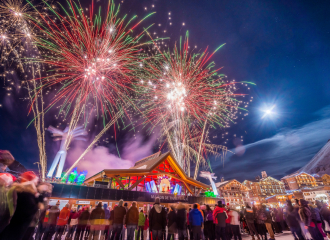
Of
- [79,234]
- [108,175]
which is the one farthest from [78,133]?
[79,234]

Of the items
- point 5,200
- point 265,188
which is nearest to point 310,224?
point 5,200

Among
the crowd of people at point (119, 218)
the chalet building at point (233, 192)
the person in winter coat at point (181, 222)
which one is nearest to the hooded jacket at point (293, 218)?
the crowd of people at point (119, 218)

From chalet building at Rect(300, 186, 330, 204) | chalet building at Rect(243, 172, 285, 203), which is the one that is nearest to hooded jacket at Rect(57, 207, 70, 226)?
chalet building at Rect(300, 186, 330, 204)

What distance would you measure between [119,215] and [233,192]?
2217 inches

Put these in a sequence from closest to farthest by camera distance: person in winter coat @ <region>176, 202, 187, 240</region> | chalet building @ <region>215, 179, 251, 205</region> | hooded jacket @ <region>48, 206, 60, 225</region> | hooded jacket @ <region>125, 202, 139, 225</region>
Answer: person in winter coat @ <region>176, 202, 187, 240</region>
hooded jacket @ <region>125, 202, 139, 225</region>
hooded jacket @ <region>48, 206, 60, 225</region>
chalet building @ <region>215, 179, 251, 205</region>

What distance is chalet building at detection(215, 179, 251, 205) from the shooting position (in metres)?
51.2

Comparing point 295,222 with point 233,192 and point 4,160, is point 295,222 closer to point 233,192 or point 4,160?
point 4,160

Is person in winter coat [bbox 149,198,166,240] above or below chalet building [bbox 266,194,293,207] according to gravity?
below

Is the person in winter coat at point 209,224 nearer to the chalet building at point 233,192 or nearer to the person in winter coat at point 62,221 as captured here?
the person in winter coat at point 62,221

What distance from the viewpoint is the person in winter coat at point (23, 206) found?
9.55 ft

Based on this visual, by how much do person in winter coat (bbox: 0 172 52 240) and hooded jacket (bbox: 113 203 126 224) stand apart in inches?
145

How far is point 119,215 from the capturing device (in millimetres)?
6441

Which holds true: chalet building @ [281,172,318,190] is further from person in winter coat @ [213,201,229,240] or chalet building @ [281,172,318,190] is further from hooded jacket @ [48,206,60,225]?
hooded jacket @ [48,206,60,225]

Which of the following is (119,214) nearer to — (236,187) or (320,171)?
(236,187)
